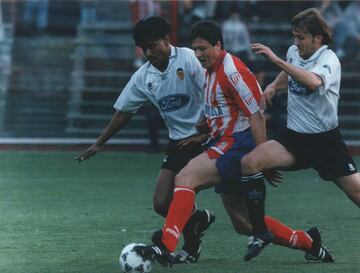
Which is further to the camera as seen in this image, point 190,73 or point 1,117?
point 1,117

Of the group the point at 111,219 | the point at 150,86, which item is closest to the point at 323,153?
the point at 150,86

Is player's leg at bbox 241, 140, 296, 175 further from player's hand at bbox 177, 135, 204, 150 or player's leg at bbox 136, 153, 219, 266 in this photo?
player's hand at bbox 177, 135, 204, 150

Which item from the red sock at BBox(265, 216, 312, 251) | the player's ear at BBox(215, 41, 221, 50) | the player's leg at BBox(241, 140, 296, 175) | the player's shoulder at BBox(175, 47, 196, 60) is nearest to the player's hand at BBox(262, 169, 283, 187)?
the player's leg at BBox(241, 140, 296, 175)

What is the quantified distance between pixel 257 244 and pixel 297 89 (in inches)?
44.3

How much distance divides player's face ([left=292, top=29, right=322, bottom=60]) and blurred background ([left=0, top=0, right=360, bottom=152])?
37.5ft

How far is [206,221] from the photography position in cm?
809

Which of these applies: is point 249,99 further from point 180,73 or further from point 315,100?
point 180,73

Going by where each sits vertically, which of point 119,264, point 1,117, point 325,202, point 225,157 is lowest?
point 1,117

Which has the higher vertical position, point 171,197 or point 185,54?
point 185,54

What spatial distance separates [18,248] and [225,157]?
2009mm

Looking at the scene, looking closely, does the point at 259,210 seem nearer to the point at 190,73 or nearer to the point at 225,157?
the point at 225,157

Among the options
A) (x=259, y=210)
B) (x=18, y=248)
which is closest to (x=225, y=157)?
(x=259, y=210)

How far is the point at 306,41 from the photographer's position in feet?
24.9

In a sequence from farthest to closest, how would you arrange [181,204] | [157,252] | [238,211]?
[238,211] < [181,204] < [157,252]
